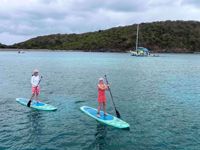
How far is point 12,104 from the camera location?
3019 cm

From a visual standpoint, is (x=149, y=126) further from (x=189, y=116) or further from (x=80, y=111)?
(x=80, y=111)

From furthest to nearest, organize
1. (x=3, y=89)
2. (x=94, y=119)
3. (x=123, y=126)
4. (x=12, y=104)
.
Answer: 1. (x=3, y=89)
2. (x=12, y=104)
3. (x=94, y=119)
4. (x=123, y=126)

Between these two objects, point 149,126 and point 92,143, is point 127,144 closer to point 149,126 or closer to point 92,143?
point 92,143

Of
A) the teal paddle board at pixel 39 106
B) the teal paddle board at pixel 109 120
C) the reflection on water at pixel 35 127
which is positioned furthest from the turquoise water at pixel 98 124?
the teal paddle board at pixel 39 106

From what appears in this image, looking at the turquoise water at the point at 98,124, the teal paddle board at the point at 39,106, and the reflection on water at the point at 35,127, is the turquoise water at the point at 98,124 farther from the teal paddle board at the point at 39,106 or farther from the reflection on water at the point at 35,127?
the teal paddle board at the point at 39,106

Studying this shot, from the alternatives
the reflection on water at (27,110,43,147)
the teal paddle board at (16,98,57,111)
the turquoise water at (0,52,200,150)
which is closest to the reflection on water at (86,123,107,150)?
the turquoise water at (0,52,200,150)

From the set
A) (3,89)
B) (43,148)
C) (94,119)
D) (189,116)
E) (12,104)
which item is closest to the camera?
(43,148)

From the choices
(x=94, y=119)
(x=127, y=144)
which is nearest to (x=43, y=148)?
(x=127, y=144)

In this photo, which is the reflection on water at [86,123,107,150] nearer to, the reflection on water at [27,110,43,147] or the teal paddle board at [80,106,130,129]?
the teal paddle board at [80,106,130,129]

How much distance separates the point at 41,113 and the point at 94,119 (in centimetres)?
477

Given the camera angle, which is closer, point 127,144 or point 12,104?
point 127,144

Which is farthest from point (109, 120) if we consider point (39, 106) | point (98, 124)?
point (39, 106)

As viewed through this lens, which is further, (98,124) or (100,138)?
(98,124)

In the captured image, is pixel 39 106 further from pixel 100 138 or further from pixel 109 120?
pixel 100 138
